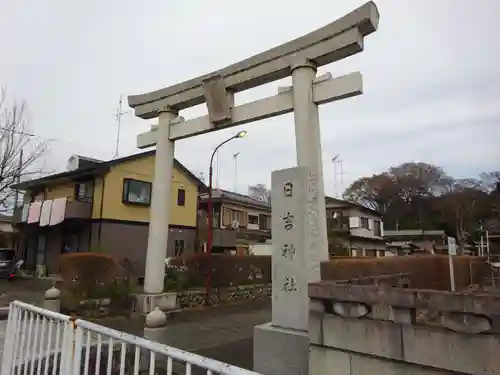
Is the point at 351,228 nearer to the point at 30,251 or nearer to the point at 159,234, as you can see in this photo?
the point at 30,251

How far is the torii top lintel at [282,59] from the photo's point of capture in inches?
352

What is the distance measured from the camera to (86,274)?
40.0 ft

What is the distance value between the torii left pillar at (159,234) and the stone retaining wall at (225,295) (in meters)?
0.99

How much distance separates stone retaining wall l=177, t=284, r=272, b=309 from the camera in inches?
515

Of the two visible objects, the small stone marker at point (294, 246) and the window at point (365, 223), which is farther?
the window at point (365, 223)

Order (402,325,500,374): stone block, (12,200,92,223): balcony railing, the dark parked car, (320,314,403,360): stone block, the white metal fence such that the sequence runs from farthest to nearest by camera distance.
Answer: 1. the dark parked car
2. (12,200,92,223): balcony railing
3. (320,314,403,360): stone block
4. (402,325,500,374): stone block
5. the white metal fence

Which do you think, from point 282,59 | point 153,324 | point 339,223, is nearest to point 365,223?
point 339,223

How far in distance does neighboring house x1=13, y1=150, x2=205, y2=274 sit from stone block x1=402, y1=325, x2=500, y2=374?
17684 mm

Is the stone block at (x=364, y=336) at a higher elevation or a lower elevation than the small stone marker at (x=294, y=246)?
lower

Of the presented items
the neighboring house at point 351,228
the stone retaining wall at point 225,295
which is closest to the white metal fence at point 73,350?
the stone retaining wall at point 225,295

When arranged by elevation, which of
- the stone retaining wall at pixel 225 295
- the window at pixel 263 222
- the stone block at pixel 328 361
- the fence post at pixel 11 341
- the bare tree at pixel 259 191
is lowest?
the stone retaining wall at pixel 225 295

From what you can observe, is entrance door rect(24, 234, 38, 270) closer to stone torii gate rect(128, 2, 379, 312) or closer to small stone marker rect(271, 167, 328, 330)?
stone torii gate rect(128, 2, 379, 312)

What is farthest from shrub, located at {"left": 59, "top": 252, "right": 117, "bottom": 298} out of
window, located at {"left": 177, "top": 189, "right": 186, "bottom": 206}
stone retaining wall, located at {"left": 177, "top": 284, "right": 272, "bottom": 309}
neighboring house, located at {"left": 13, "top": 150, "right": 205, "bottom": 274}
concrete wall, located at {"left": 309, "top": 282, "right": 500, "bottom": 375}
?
window, located at {"left": 177, "top": 189, "right": 186, "bottom": 206}

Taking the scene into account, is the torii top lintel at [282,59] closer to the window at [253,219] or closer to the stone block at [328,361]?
the stone block at [328,361]
